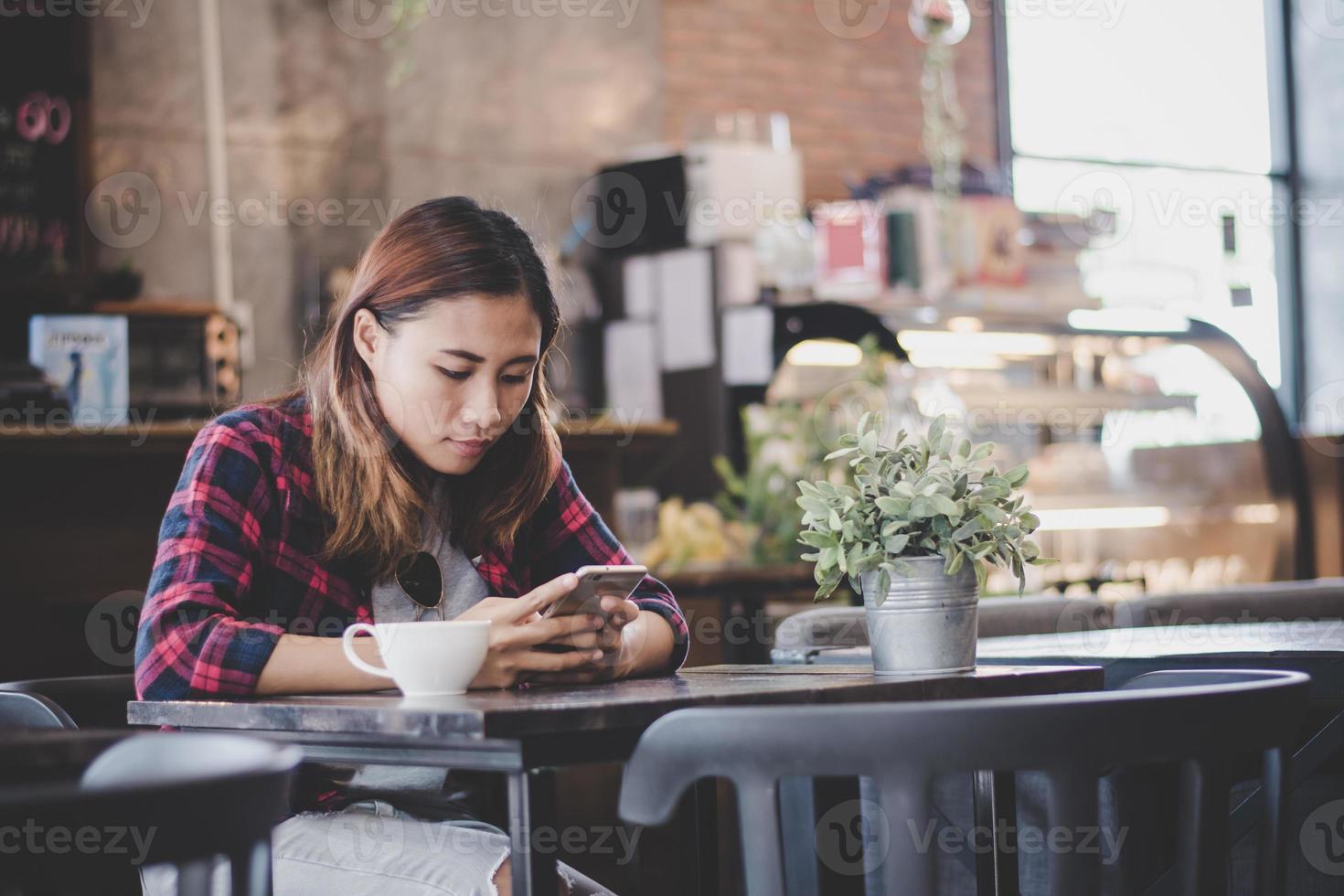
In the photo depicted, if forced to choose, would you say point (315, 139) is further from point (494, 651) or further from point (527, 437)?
point (494, 651)

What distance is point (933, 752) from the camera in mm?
1107

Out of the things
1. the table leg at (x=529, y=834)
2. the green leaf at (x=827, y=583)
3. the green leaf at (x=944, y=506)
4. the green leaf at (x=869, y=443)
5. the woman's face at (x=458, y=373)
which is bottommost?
the table leg at (x=529, y=834)

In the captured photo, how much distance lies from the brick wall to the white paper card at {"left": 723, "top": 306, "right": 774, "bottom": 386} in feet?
4.19

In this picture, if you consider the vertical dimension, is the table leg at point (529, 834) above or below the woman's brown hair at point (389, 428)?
below

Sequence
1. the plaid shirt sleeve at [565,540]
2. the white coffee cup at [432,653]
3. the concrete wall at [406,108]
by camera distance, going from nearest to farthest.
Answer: the white coffee cup at [432,653] → the plaid shirt sleeve at [565,540] → the concrete wall at [406,108]

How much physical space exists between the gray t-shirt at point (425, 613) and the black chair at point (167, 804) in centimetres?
58

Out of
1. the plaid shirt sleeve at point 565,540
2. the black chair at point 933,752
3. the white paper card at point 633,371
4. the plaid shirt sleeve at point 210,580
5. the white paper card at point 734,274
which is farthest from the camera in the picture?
the white paper card at point 633,371

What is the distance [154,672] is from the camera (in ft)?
5.57

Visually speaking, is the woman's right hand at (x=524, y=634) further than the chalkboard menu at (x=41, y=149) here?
No

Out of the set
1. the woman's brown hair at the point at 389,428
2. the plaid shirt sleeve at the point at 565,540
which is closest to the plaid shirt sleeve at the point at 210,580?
the woman's brown hair at the point at 389,428

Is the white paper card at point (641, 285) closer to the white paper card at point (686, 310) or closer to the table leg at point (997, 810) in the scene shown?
the white paper card at point (686, 310)

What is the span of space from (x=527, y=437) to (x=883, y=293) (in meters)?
3.84

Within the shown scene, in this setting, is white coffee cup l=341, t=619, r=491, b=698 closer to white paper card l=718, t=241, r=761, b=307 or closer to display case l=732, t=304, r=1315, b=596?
white paper card l=718, t=241, r=761, b=307

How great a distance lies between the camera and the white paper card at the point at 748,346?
5.45 m
